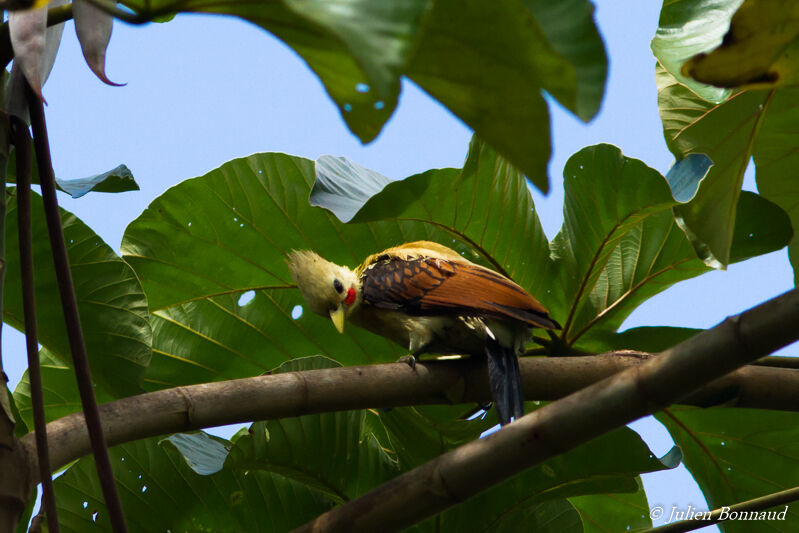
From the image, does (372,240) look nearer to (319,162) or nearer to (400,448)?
(319,162)

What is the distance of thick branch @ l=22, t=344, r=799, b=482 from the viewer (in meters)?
1.28

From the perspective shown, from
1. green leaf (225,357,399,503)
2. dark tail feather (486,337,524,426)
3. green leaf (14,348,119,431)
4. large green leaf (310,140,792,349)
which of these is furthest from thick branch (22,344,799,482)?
green leaf (14,348,119,431)

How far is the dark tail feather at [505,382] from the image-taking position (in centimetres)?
190

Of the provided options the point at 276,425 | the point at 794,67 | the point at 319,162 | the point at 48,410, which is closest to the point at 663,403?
the point at 794,67

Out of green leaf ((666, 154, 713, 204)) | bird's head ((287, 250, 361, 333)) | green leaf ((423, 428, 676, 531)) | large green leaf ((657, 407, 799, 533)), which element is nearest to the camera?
green leaf ((666, 154, 713, 204))

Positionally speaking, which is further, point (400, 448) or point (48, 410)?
point (48, 410)

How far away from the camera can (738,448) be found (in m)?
2.25

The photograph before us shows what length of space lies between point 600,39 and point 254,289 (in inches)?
75.8

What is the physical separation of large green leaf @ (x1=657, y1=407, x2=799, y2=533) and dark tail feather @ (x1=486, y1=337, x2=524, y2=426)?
1.56 feet

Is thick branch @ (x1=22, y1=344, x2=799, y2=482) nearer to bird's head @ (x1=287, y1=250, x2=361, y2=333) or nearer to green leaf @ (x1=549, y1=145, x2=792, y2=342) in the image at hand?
green leaf @ (x1=549, y1=145, x2=792, y2=342)

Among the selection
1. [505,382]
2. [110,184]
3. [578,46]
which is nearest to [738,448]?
[505,382]

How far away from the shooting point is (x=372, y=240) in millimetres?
2684

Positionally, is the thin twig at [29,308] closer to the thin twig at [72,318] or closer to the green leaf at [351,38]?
the thin twig at [72,318]

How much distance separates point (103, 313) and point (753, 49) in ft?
4.35
